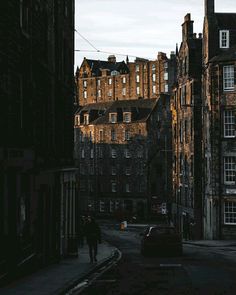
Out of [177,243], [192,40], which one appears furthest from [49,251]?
[192,40]

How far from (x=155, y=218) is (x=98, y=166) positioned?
15.0m

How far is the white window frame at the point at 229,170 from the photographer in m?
52.8

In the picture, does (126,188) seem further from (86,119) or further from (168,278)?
(168,278)

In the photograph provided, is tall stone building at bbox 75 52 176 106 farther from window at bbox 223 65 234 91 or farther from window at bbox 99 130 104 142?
window at bbox 223 65 234 91

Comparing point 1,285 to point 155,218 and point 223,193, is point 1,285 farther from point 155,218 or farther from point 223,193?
point 155,218

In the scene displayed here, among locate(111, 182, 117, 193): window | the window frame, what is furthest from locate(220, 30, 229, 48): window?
locate(111, 182, 117, 193): window

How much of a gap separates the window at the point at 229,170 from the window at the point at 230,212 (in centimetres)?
171

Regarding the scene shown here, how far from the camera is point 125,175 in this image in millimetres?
102500

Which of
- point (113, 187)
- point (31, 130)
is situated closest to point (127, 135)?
point (113, 187)

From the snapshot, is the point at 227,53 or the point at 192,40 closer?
the point at 227,53

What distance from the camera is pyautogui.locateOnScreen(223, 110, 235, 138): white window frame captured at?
174ft

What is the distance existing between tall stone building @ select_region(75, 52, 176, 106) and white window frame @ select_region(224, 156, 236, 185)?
76818mm

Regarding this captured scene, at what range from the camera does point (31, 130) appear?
21.7 meters

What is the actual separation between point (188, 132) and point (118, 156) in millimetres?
41755
